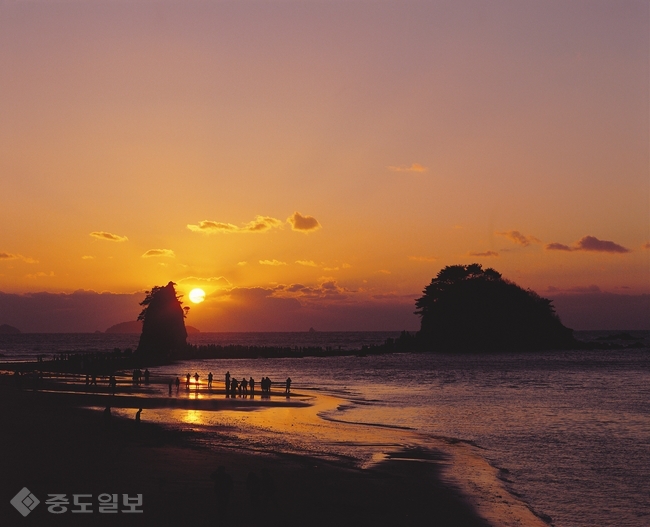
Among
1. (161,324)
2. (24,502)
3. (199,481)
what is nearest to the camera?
(24,502)

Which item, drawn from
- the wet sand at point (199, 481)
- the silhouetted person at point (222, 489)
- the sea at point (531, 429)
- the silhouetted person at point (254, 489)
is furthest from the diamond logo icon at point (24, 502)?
the sea at point (531, 429)

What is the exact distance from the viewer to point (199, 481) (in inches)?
780

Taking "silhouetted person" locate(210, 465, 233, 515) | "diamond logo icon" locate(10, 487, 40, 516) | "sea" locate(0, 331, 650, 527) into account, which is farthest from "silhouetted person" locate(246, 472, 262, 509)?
"sea" locate(0, 331, 650, 527)

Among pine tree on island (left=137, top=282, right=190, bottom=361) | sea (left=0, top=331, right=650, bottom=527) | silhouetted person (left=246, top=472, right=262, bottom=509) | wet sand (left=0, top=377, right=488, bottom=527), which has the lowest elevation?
sea (left=0, top=331, right=650, bottom=527)

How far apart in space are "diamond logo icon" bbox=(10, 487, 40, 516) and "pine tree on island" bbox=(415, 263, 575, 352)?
15658 centimetres

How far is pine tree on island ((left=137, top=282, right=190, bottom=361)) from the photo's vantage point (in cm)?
11781

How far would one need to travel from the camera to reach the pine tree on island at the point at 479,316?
169875 millimetres

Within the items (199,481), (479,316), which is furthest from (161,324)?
(199,481)

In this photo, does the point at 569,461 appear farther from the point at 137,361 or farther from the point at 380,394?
the point at 137,361

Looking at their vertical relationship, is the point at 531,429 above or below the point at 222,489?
below

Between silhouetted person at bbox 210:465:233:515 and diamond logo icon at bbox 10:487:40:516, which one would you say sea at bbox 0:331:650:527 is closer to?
silhouetted person at bbox 210:465:233:515

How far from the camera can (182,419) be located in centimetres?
3644

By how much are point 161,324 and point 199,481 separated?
10339 cm

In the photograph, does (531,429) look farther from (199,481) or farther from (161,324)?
(161,324)
